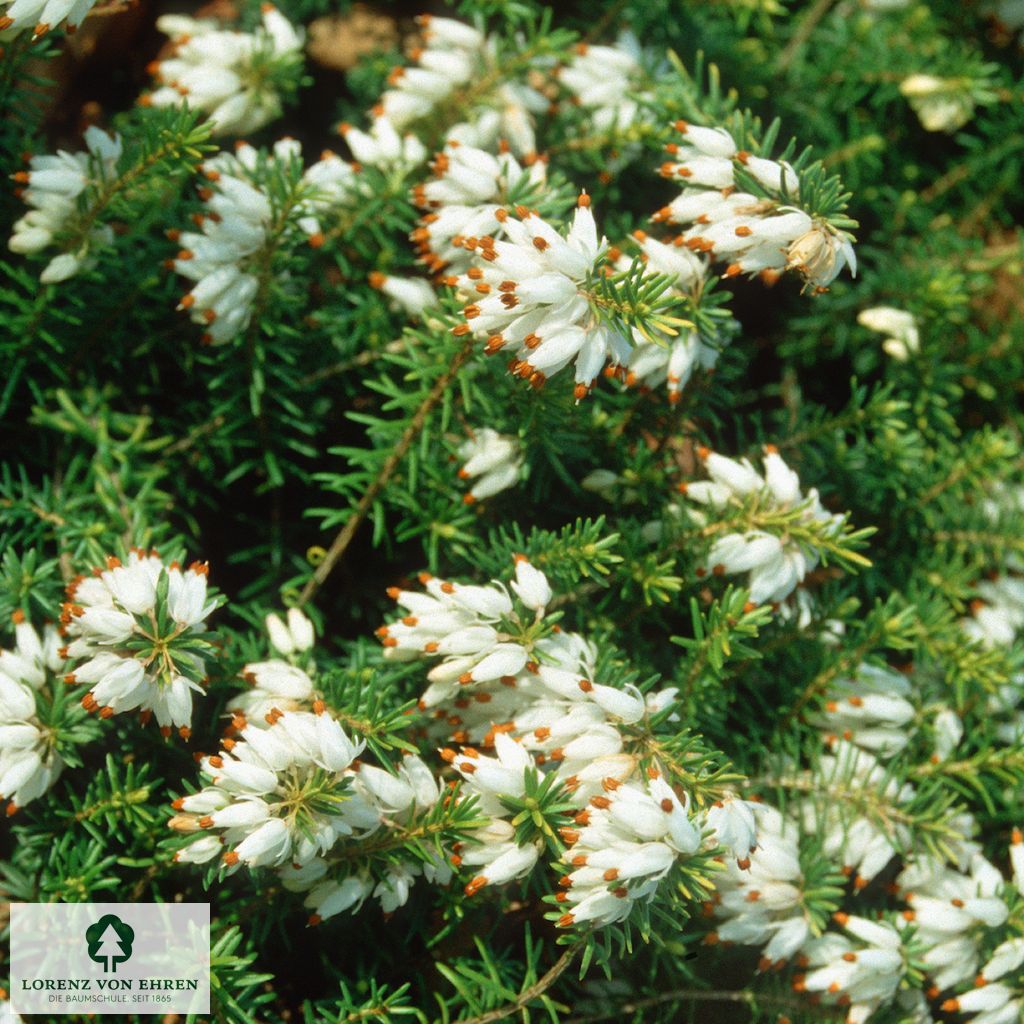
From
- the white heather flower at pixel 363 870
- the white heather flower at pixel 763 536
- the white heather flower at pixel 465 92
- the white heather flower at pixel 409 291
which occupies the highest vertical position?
the white heather flower at pixel 465 92

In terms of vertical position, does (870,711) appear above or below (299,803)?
below

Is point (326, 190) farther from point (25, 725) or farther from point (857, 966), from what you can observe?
point (857, 966)

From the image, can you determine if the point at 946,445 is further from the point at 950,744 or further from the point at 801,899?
the point at 801,899

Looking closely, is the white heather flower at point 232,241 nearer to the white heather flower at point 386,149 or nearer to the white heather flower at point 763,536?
the white heather flower at point 386,149

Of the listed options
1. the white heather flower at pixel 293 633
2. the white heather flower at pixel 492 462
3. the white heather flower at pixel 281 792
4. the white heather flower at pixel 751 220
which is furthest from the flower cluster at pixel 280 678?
the white heather flower at pixel 751 220

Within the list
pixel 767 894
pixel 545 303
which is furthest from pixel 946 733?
pixel 545 303

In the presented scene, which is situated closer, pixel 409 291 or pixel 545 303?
pixel 545 303
